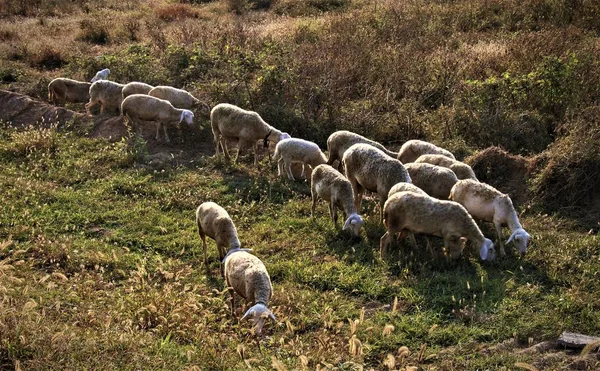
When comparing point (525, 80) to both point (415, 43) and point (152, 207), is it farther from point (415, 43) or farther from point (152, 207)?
point (152, 207)

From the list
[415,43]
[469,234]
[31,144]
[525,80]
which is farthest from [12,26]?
[469,234]

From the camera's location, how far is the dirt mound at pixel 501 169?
11.8m

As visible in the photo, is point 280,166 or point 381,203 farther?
point 280,166

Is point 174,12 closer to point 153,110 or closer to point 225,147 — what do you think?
point 153,110

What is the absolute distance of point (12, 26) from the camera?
24641 mm

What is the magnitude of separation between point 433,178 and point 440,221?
5.56 feet

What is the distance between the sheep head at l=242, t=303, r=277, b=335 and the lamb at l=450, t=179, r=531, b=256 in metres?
4.40

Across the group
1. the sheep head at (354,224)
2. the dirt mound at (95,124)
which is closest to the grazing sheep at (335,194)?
the sheep head at (354,224)

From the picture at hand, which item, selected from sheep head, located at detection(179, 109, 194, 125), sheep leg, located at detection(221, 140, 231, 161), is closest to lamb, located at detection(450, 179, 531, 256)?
sheep leg, located at detection(221, 140, 231, 161)

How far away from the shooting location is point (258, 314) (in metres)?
6.85

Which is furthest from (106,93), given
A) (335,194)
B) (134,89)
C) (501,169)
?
(501,169)

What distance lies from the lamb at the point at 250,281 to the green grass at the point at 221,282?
10.1 inches

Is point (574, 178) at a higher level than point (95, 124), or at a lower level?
higher

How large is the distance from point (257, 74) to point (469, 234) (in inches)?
351
